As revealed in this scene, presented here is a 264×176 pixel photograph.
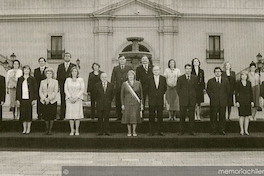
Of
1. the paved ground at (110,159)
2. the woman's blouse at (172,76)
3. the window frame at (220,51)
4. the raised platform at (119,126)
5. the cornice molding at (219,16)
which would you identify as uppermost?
the cornice molding at (219,16)

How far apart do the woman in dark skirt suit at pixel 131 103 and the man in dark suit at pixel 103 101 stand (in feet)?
1.35

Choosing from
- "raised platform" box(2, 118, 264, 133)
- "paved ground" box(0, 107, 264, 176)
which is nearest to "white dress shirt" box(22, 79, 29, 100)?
"raised platform" box(2, 118, 264, 133)

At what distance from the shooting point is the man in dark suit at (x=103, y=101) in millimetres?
9680

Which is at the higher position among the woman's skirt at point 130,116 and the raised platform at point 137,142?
the woman's skirt at point 130,116

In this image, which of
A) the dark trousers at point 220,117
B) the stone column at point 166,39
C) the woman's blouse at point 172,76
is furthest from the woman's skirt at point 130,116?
the stone column at point 166,39

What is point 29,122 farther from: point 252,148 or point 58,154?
point 252,148

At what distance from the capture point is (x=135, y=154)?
877cm

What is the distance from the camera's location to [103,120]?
9.84 m

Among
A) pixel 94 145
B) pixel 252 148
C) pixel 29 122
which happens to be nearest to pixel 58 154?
pixel 94 145

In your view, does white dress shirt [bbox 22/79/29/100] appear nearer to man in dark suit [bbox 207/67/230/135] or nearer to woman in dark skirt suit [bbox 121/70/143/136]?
woman in dark skirt suit [bbox 121/70/143/136]

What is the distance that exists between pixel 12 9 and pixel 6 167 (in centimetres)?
1983

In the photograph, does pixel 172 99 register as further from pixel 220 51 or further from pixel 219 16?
pixel 220 51

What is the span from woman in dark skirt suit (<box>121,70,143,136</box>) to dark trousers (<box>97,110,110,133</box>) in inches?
20.6

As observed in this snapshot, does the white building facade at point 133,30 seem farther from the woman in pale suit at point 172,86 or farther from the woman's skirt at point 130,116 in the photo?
the woman's skirt at point 130,116
